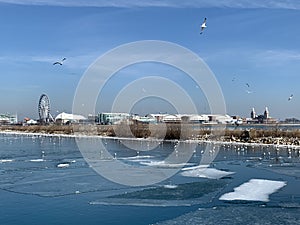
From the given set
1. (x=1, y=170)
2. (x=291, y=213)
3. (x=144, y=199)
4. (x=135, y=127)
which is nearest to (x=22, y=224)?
(x=144, y=199)

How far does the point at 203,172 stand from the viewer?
15.2 m

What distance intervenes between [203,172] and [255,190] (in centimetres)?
389

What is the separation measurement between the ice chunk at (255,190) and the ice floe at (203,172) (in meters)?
1.60

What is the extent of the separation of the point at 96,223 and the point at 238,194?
443cm

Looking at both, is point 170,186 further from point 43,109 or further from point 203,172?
point 43,109

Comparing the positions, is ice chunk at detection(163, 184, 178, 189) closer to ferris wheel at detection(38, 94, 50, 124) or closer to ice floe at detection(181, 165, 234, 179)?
ice floe at detection(181, 165, 234, 179)

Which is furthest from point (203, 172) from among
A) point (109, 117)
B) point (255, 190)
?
point (109, 117)

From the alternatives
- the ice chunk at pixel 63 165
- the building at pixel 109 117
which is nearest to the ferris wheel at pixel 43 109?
the building at pixel 109 117

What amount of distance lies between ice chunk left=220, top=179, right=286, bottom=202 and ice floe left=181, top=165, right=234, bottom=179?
1.60 metres

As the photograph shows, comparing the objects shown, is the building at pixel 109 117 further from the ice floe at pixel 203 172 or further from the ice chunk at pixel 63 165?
the ice floe at pixel 203 172

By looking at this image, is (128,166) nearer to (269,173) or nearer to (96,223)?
(269,173)

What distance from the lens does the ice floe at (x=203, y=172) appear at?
14.4 metres

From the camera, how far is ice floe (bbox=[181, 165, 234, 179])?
47.3 ft

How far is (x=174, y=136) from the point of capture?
36.9 m
